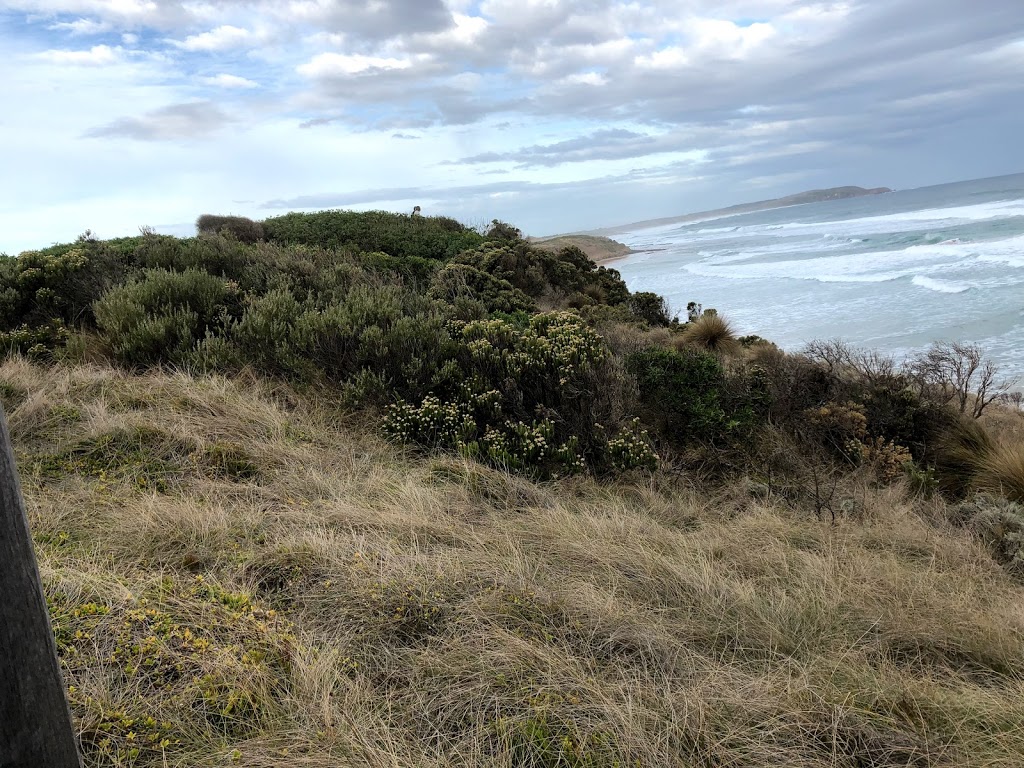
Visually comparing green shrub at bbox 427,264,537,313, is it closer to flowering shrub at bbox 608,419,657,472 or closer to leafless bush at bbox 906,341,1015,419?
flowering shrub at bbox 608,419,657,472

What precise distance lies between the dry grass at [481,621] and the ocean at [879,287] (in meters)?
10.4

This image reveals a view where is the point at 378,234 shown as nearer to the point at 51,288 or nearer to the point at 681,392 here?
the point at 51,288

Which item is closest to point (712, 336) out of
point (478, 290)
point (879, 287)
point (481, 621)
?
point (478, 290)

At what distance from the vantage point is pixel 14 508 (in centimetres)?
142

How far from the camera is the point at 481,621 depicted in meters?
2.83

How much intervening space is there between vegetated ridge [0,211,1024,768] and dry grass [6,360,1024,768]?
0.01 meters

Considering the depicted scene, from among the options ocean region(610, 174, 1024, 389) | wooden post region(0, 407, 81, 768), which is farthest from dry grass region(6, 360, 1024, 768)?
ocean region(610, 174, 1024, 389)

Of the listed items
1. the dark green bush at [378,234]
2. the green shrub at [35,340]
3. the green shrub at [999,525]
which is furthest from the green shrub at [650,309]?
the green shrub at [35,340]

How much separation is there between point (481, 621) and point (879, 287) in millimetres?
22390

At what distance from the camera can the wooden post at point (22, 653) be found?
141 cm

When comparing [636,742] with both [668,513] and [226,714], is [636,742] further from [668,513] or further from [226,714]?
[668,513]

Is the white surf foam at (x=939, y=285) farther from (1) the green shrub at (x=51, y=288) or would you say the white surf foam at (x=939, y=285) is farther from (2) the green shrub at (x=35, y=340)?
(2) the green shrub at (x=35, y=340)

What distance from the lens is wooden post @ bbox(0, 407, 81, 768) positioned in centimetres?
141

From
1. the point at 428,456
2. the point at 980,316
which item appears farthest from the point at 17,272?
the point at 980,316
